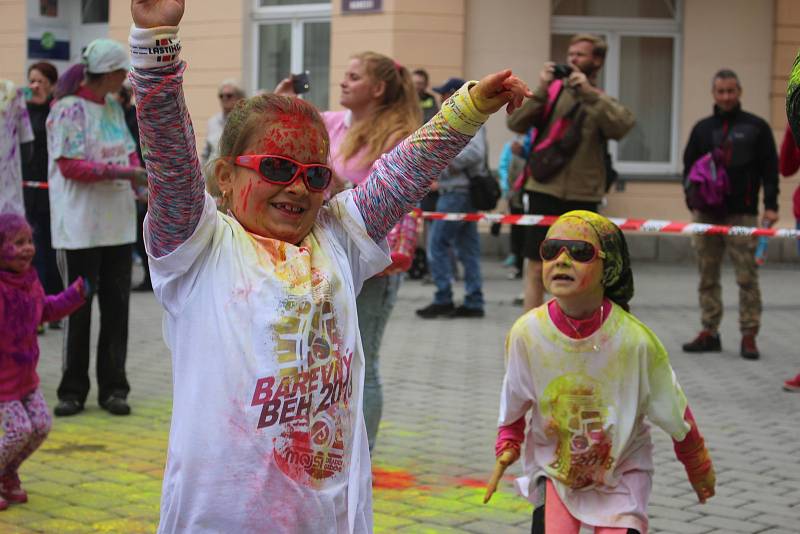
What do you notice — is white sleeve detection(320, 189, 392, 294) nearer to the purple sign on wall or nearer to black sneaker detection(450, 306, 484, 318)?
black sneaker detection(450, 306, 484, 318)

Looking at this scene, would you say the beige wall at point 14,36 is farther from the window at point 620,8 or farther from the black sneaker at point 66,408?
the black sneaker at point 66,408

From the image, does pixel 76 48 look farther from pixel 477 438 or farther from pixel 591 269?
pixel 591 269

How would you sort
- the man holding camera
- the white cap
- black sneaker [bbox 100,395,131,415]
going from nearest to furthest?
the white cap < black sneaker [bbox 100,395,131,415] < the man holding camera

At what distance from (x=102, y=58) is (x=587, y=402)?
4031 mm

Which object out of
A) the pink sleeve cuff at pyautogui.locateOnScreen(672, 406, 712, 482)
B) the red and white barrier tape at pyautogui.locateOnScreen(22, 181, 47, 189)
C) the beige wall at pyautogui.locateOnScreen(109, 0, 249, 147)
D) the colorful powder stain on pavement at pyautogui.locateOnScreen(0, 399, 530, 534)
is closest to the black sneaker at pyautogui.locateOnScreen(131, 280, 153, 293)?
the red and white barrier tape at pyautogui.locateOnScreen(22, 181, 47, 189)

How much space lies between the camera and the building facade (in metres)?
16.9

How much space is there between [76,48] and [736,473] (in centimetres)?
1594

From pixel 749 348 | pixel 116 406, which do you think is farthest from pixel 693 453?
pixel 749 348

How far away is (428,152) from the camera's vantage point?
9.75 ft

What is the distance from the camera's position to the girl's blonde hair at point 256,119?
2.97 meters

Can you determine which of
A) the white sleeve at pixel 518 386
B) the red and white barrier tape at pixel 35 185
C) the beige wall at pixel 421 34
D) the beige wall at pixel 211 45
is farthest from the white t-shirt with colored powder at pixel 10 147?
the beige wall at pixel 211 45

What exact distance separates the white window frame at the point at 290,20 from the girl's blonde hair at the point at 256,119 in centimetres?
1503

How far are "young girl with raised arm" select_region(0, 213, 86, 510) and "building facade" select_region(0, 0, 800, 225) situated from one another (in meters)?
11.6

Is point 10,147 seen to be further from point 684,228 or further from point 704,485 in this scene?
point 704,485
